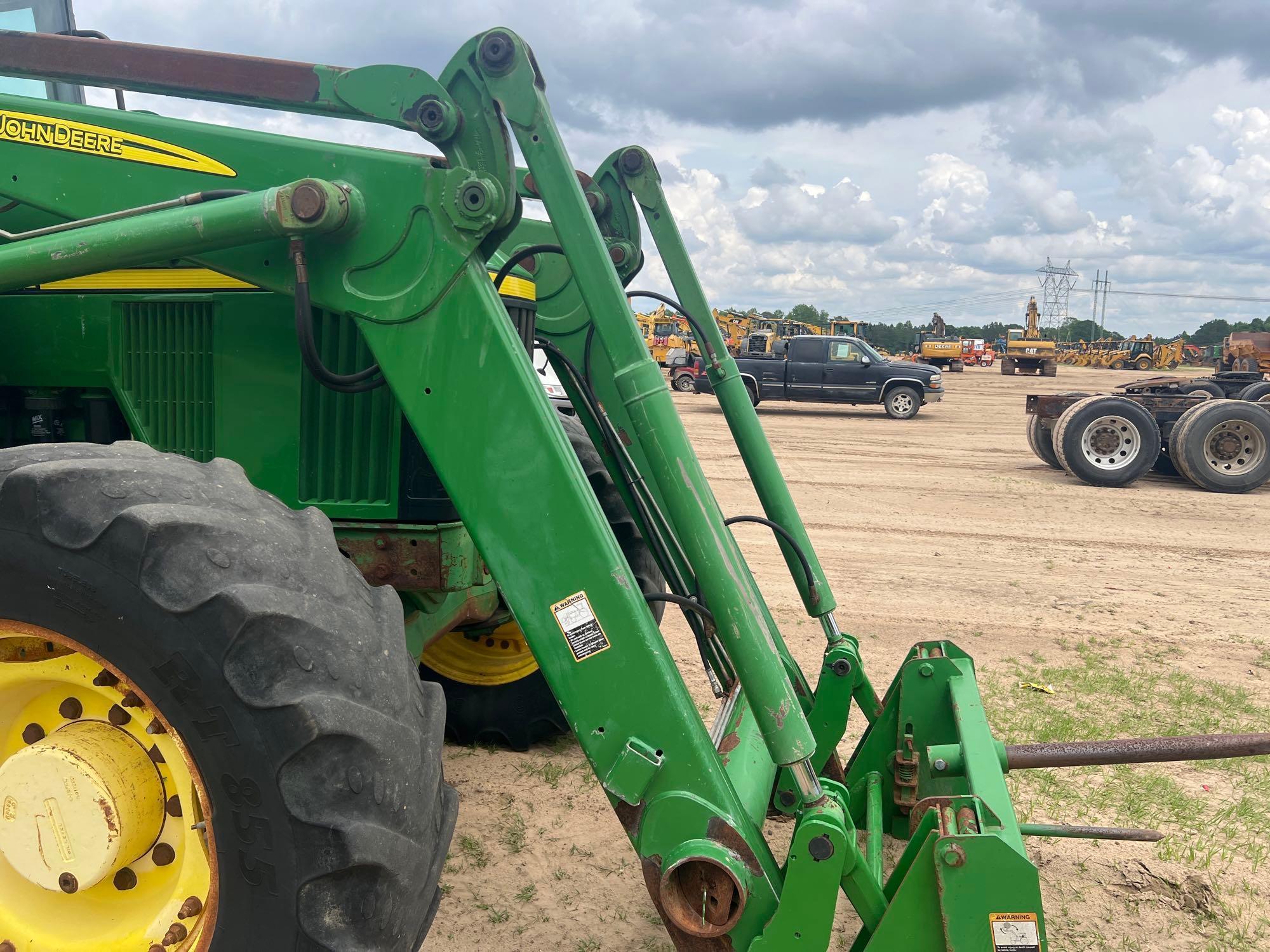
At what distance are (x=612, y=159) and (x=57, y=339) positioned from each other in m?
2.08

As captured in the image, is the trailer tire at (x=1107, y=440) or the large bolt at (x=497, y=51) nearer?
the large bolt at (x=497, y=51)

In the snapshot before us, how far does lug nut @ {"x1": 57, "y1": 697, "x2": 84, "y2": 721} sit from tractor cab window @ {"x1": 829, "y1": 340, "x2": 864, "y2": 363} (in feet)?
75.0

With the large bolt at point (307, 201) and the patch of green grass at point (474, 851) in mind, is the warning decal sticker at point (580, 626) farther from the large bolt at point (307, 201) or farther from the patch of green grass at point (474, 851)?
the patch of green grass at point (474, 851)

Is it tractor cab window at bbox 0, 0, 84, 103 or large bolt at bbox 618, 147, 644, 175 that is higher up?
tractor cab window at bbox 0, 0, 84, 103

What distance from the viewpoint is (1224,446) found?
13.7 meters

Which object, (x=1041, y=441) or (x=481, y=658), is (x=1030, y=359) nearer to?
(x=1041, y=441)

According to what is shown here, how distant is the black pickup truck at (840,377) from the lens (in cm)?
2397

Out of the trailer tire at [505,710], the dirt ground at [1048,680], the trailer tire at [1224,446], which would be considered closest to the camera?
the dirt ground at [1048,680]

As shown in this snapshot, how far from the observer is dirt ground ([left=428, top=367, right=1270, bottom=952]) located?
11.5 feet

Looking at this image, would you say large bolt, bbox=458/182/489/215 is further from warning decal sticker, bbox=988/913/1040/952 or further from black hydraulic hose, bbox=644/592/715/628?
warning decal sticker, bbox=988/913/1040/952

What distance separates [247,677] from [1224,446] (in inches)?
579

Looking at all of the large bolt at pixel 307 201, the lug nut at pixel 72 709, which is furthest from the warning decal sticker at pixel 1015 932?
the large bolt at pixel 307 201

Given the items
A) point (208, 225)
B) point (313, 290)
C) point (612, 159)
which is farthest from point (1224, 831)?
point (208, 225)

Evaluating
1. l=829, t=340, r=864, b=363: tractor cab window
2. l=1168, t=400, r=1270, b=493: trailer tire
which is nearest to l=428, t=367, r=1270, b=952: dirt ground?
l=1168, t=400, r=1270, b=493: trailer tire
